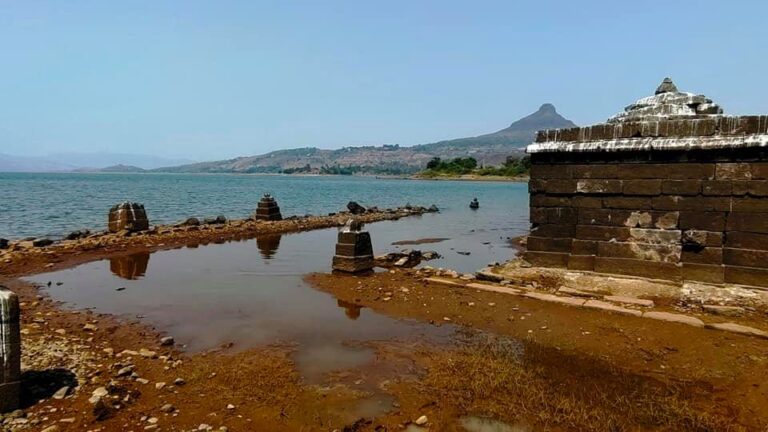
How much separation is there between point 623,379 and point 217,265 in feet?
37.3

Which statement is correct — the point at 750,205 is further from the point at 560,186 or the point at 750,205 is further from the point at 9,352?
the point at 9,352

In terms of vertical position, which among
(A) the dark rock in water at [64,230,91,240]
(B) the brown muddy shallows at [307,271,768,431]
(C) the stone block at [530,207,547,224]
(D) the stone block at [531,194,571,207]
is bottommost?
(A) the dark rock in water at [64,230,91,240]

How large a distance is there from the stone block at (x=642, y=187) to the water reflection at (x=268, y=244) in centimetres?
1077

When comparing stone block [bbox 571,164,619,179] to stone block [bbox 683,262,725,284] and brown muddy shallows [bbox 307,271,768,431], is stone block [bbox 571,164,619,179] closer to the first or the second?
stone block [bbox 683,262,725,284]

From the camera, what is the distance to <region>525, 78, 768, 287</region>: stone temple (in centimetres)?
869

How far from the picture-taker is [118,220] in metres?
21.1

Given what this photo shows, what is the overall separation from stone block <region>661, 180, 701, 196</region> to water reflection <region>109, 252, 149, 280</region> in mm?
12296

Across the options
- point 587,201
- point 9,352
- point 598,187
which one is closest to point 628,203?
point 598,187

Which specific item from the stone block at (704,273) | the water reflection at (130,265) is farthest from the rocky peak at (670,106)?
the water reflection at (130,265)

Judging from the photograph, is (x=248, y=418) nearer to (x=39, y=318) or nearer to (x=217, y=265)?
(x=39, y=318)

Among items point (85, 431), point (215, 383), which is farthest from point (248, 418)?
point (85, 431)

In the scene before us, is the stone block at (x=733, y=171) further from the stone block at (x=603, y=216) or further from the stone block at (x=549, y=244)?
the stone block at (x=549, y=244)

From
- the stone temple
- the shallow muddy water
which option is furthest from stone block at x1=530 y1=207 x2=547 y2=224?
the shallow muddy water

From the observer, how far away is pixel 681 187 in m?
9.27
